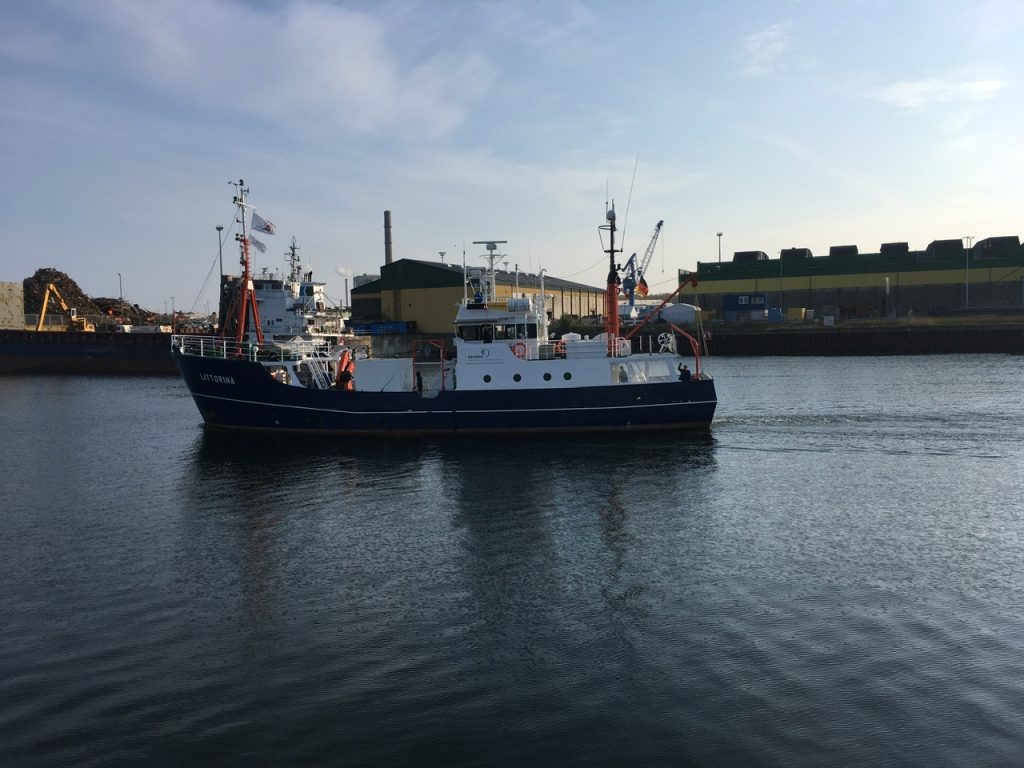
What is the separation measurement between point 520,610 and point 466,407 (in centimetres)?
1733

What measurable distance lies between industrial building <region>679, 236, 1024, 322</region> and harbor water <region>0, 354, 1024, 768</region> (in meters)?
63.9

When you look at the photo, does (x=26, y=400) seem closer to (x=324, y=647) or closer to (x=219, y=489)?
(x=219, y=489)

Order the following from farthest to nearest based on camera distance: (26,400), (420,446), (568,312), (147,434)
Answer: (568,312) < (26,400) < (147,434) < (420,446)

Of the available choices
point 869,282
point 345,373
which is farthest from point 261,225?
point 869,282

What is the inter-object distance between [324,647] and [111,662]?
10.1 ft

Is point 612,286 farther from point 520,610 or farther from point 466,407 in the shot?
point 520,610

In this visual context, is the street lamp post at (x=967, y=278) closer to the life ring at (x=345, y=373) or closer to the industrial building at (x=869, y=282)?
the industrial building at (x=869, y=282)

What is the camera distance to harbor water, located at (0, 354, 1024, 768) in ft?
28.4

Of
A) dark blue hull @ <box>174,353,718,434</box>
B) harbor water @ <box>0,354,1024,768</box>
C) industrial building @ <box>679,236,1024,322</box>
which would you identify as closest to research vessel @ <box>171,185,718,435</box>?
dark blue hull @ <box>174,353,718,434</box>

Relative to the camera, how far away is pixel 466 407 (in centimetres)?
2936

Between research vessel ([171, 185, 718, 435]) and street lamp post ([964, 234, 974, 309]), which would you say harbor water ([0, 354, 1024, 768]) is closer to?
research vessel ([171, 185, 718, 435])

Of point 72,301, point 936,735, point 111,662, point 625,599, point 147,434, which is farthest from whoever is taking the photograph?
point 72,301

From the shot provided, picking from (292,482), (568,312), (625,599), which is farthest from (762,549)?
(568,312)

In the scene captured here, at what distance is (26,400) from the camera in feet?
147
